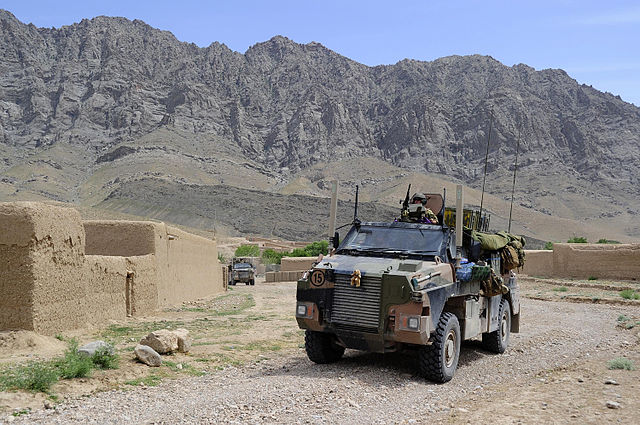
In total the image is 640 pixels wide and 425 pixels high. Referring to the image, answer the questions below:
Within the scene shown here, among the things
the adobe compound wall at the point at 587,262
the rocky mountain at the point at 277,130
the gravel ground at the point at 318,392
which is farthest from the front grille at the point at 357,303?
the rocky mountain at the point at 277,130

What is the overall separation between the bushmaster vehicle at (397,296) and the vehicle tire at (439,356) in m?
0.01

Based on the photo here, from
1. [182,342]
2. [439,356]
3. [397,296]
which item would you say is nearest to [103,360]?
[182,342]

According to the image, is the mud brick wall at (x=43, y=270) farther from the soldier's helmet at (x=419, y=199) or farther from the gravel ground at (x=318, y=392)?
the soldier's helmet at (x=419, y=199)

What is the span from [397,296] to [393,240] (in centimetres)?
171

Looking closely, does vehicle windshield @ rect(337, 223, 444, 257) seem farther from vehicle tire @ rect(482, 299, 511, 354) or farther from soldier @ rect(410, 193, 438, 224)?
vehicle tire @ rect(482, 299, 511, 354)

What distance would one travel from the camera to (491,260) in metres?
11.6

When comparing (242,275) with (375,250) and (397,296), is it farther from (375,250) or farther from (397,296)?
(397,296)

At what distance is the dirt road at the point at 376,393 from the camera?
Answer: 6699mm

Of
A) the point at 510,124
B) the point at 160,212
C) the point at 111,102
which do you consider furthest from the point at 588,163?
the point at 111,102

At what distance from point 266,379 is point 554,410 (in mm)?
3665

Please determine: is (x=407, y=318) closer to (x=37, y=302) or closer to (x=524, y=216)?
(x=37, y=302)

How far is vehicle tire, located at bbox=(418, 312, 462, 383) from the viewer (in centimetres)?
850

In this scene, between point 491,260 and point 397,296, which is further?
point 491,260

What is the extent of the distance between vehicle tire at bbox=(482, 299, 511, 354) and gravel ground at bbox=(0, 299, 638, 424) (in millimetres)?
166
